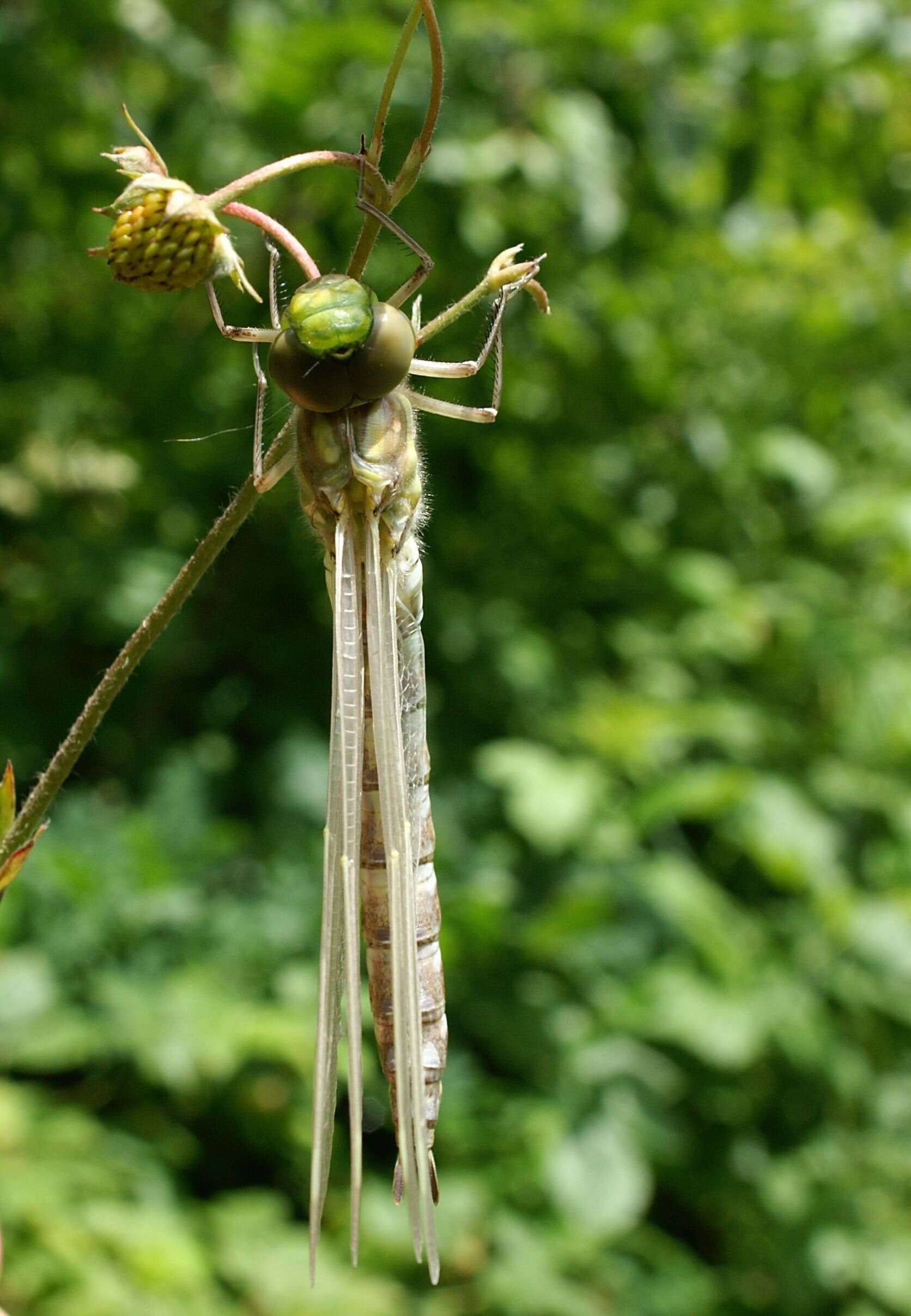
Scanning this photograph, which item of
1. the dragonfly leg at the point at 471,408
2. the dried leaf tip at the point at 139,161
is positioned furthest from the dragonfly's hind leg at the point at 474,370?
the dried leaf tip at the point at 139,161

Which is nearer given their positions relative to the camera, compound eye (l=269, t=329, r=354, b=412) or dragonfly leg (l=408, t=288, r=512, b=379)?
compound eye (l=269, t=329, r=354, b=412)

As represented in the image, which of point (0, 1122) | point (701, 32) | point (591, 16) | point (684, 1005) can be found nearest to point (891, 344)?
point (701, 32)

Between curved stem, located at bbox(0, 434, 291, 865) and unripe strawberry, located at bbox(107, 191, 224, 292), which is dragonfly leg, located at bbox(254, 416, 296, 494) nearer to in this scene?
curved stem, located at bbox(0, 434, 291, 865)

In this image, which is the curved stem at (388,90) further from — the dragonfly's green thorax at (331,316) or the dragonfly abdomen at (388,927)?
the dragonfly abdomen at (388,927)

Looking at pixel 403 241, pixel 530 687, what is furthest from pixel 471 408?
pixel 530 687

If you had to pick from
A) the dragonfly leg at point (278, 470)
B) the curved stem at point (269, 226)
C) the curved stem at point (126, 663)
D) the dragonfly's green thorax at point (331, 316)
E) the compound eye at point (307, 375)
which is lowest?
the curved stem at point (126, 663)

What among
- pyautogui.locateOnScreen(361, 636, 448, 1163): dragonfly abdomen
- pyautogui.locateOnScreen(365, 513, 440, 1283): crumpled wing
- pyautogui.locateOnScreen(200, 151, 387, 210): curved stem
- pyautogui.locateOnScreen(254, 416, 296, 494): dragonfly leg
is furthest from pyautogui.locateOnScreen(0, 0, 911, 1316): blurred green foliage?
pyautogui.locateOnScreen(200, 151, 387, 210): curved stem
